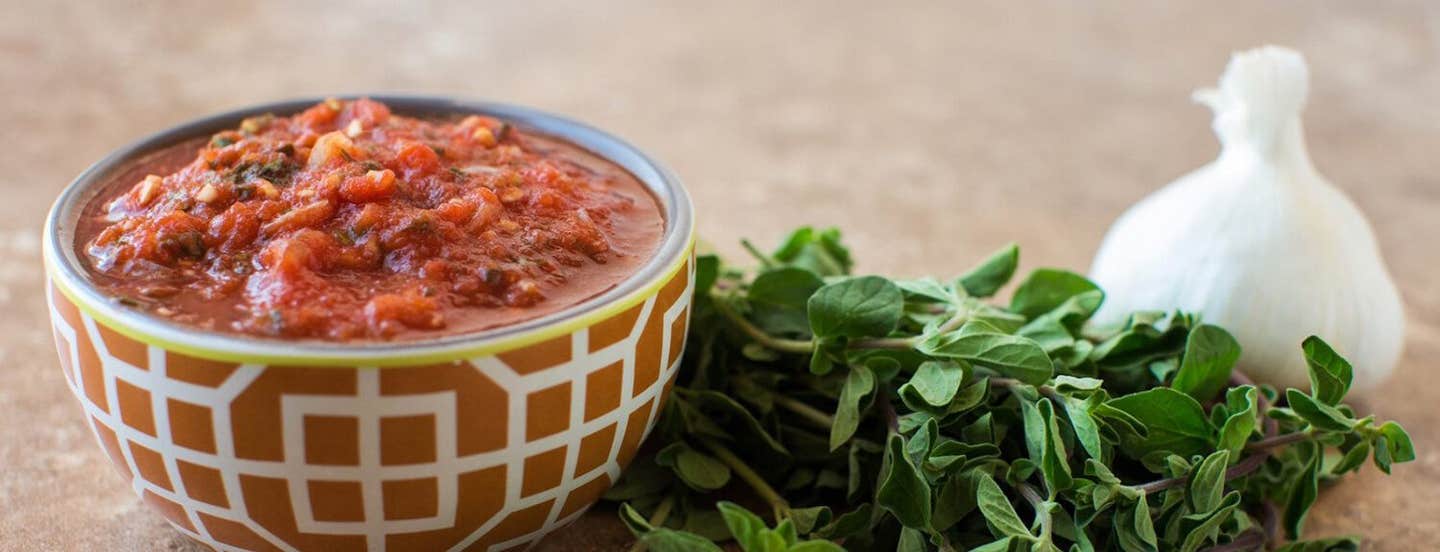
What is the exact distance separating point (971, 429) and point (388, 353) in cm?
60

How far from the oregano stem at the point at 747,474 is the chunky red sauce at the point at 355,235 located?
0.89ft

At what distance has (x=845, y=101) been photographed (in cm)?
311

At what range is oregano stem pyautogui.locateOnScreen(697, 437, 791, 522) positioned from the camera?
56.9 inches

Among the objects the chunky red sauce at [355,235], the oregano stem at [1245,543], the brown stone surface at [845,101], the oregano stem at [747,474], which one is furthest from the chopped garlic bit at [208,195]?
the oregano stem at [1245,543]

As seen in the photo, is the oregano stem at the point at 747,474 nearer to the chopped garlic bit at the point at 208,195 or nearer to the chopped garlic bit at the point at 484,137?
the chopped garlic bit at the point at 484,137

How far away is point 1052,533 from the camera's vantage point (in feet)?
4.34

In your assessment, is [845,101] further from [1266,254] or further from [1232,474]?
[1232,474]

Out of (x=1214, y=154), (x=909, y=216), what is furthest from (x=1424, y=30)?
(x=909, y=216)

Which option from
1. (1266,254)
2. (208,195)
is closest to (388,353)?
(208,195)

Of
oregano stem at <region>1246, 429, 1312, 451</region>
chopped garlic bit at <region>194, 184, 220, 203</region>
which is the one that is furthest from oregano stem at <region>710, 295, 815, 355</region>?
chopped garlic bit at <region>194, 184, 220, 203</region>

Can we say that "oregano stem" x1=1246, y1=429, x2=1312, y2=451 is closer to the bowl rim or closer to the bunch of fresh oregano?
the bunch of fresh oregano

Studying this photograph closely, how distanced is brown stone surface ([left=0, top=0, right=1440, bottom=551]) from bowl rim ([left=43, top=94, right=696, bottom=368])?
0.39 metres

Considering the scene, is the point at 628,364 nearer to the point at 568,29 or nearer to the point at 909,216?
the point at 909,216

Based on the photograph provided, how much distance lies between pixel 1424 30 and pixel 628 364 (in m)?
3.33
